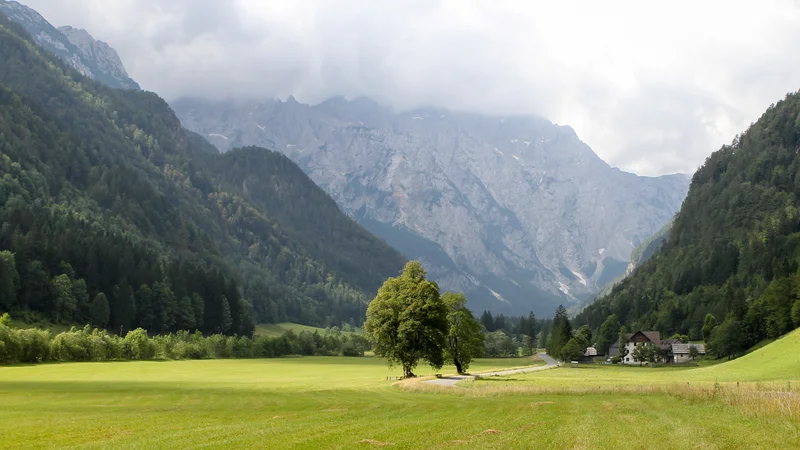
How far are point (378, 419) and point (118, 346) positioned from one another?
4258 inches

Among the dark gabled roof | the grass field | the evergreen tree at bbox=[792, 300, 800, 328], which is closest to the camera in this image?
the grass field

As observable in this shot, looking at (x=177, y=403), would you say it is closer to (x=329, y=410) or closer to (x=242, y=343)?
(x=329, y=410)

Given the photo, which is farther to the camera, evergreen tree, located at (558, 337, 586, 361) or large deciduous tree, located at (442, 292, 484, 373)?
evergreen tree, located at (558, 337, 586, 361)

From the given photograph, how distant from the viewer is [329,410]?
47.5 metres

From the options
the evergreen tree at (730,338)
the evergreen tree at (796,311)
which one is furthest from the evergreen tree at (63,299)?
the evergreen tree at (796,311)

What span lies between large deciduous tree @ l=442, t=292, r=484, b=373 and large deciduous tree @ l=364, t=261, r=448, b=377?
1283 centimetres

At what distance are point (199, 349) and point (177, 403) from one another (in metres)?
109

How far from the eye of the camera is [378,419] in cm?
4050

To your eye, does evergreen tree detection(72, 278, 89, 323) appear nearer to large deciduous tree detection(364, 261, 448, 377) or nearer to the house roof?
large deciduous tree detection(364, 261, 448, 377)

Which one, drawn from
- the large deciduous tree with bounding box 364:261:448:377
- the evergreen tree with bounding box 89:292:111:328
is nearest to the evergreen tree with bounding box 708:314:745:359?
the large deciduous tree with bounding box 364:261:448:377

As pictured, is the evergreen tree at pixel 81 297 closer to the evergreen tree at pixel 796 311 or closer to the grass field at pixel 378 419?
the grass field at pixel 378 419

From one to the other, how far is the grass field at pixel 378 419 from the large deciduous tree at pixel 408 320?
14.7 metres

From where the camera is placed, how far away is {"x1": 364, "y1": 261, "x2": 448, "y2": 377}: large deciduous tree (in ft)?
278

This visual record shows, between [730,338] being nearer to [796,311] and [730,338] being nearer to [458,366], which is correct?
[796,311]
